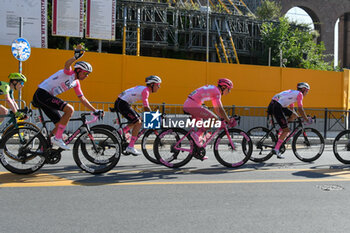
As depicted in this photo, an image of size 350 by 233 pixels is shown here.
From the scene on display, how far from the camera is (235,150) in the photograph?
7.67 metres

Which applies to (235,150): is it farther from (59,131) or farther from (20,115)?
(20,115)

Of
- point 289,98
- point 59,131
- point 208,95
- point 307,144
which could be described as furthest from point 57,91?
point 307,144

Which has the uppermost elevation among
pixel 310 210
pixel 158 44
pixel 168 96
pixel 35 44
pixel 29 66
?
pixel 158 44

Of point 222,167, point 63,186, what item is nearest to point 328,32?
point 222,167

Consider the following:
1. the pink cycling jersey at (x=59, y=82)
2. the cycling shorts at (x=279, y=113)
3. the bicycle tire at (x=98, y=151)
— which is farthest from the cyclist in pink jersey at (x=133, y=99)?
the cycling shorts at (x=279, y=113)

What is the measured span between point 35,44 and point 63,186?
1653cm

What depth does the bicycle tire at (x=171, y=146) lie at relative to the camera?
7230 mm

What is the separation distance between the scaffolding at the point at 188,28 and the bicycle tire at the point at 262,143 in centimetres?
2341

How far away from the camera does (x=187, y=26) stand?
116 feet

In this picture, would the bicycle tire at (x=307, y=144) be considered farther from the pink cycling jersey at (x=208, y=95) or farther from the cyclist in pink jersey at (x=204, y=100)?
the pink cycling jersey at (x=208, y=95)

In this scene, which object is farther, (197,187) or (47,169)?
(47,169)

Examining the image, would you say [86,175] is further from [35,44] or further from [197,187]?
[35,44]

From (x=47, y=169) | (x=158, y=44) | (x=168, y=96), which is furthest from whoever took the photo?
(x=158, y=44)

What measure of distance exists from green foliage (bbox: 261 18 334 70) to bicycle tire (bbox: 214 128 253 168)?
30.2 metres
